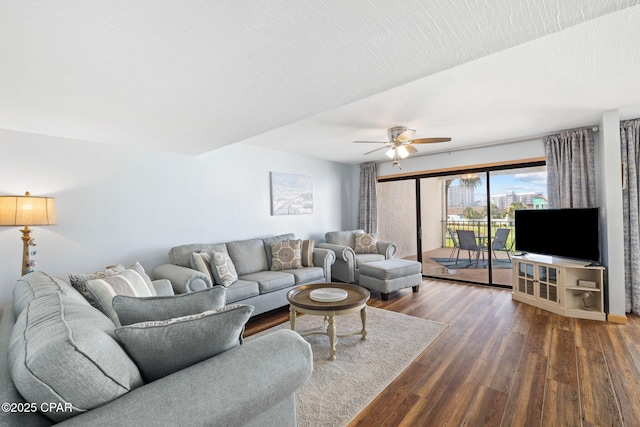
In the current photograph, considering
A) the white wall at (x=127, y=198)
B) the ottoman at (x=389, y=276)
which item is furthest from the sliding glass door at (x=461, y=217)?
the white wall at (x=127, y=198)

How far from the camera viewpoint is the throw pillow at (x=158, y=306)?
1.24 meters

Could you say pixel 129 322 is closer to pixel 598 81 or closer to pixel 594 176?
pixel 598 81

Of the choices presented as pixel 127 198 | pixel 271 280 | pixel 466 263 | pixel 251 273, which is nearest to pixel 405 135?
pixel 271 280

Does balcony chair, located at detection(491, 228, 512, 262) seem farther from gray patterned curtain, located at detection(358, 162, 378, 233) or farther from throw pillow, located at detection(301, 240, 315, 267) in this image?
throw pillow, located at detection(301, 240, 315, 267)

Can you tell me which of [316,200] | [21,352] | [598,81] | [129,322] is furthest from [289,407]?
[316,200]

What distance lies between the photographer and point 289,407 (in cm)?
118

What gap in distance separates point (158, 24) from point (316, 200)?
14.1 ft

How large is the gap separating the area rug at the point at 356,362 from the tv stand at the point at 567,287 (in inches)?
62.2

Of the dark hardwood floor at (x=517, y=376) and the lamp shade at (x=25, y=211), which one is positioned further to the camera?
the lamp shade at (x=25, y=211)

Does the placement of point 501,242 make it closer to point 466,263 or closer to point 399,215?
point 466,263

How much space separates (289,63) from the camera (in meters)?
1.49

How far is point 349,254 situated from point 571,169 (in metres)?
3.13

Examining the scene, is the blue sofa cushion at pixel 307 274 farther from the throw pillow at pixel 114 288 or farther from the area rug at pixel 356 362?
the throw pillow at pixel 114 288

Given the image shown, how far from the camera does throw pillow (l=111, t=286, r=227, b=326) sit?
1.24 metres
